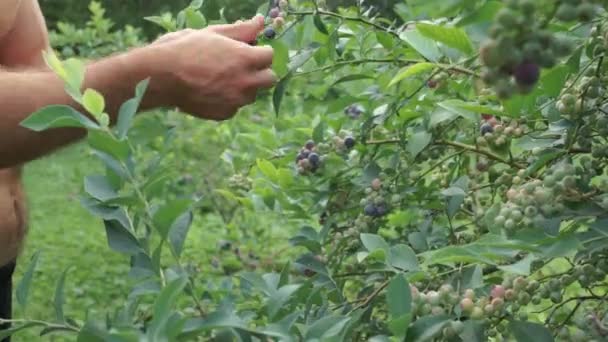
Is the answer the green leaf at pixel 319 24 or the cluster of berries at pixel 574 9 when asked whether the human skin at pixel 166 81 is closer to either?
the green leaf at pixel 319 24

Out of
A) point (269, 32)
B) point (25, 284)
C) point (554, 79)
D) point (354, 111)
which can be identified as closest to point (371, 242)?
point (554, 79)

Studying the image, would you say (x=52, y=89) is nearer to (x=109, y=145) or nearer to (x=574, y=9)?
(x=109, y=145)

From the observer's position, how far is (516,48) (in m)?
0.59

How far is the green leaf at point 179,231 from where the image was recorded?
103cm

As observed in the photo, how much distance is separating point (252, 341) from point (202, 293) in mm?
188

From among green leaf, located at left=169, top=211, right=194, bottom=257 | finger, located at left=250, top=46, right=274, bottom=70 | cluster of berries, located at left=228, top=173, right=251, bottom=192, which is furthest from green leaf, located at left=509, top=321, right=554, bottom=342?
cluster of berries, located at left=228, top=173, right=251, bottom=192

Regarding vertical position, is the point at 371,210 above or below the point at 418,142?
below

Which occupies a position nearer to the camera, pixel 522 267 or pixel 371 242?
pixel 522 267

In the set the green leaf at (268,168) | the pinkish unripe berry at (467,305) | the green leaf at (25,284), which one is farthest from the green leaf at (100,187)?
the green leaf at (268,168)

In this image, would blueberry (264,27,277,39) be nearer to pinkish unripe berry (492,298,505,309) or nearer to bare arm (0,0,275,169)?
bare arm (0,0,275,169)

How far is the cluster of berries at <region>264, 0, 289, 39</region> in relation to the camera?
152 cm

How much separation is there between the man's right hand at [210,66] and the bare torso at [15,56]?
1.70 feet

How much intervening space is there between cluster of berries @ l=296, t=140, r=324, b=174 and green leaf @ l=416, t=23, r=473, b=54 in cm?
49

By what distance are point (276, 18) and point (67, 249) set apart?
384cm
